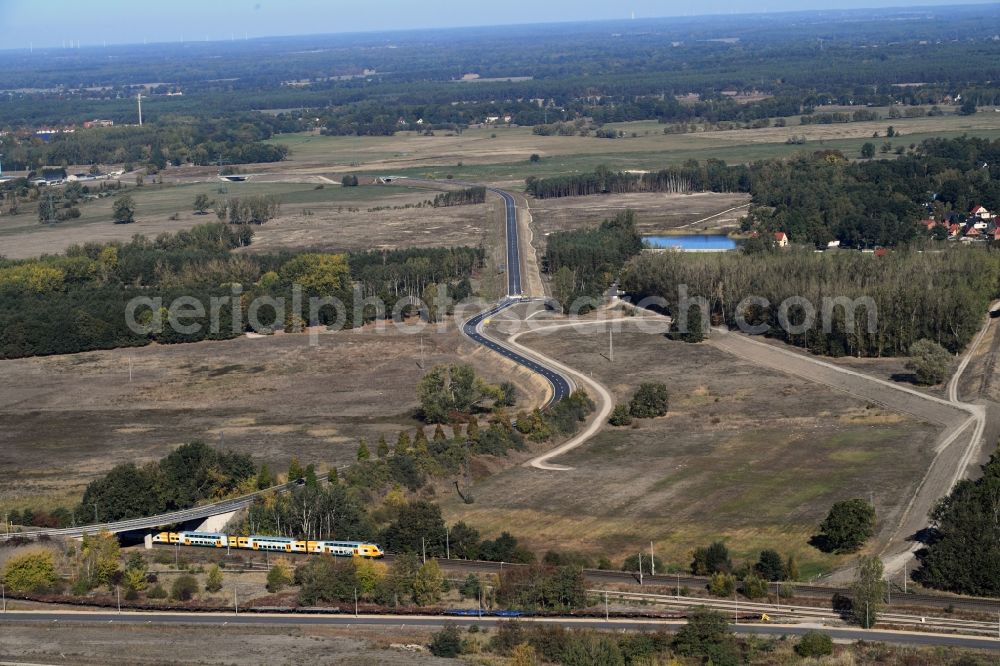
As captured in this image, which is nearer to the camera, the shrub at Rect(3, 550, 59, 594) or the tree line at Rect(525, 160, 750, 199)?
the shrub at Rect(3, 550, 59, 594)

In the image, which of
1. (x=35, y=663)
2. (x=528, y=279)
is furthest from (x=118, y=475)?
(x=528, y=279)

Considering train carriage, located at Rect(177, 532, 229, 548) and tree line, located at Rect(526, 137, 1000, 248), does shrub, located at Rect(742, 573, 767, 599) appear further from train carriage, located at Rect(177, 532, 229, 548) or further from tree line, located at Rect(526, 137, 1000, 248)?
tree line, located at Rect(526, 137, 1000, 248)

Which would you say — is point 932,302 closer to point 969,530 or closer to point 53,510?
point 969,530

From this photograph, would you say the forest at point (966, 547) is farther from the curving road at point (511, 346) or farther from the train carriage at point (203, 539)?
the curving road at point (511, 346)

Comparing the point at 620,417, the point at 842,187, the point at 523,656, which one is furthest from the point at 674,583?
the point at 842,187

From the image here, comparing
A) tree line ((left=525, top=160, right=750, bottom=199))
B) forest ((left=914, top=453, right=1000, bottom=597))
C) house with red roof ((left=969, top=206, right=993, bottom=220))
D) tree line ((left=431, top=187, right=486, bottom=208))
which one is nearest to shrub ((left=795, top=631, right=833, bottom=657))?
forest ((left=914, top=453, right=1000, bottom=597))

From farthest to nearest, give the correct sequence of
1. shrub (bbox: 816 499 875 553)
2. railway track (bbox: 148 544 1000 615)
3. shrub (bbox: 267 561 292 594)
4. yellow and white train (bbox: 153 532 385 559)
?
yellow and white train (bbox: 153 532 385 559), shrub (bbox: 816 499 875 553), shrub (bbox: 267 561 292 594), railway track (bbox: 148 544 1000 615)

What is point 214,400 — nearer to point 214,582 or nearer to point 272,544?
point 272,544
